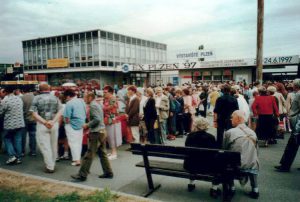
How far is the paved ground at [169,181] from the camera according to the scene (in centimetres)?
522

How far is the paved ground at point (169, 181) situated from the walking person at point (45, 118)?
1.28 ft

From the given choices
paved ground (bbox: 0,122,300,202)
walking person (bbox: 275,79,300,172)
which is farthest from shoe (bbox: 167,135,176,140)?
walking person (bbox: 275,79,300,172)

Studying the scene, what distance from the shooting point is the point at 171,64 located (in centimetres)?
3312

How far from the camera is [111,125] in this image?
26.3ft

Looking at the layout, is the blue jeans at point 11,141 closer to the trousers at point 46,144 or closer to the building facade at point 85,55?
the trousers at point 46,144

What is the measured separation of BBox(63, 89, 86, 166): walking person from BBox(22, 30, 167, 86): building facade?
33.7 meters

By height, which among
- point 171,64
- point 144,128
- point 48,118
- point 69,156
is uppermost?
point 171,64

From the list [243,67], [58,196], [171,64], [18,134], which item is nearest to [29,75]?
[171,64]

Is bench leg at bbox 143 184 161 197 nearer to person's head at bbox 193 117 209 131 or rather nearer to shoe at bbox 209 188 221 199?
shoe at bbox 209 188 221 199

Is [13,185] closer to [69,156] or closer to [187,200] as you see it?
[69,156]

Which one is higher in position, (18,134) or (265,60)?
(265,60)

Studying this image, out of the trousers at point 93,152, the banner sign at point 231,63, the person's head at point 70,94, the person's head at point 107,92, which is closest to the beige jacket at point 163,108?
the person's head at point 107,92

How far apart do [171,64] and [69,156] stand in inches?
1017

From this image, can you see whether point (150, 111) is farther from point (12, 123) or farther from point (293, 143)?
point (293, 143)
